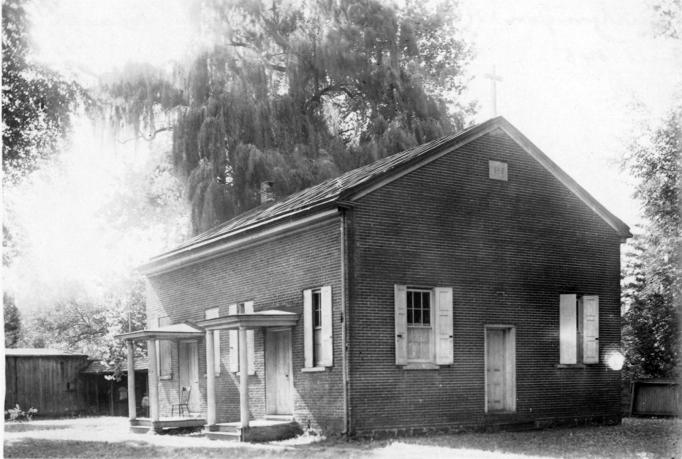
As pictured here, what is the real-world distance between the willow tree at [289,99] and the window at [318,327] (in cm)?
1265

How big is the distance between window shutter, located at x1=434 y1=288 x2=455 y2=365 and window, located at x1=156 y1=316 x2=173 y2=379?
10.7 meters

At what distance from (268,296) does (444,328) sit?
14.6 feet

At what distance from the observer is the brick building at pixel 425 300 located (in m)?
18.2

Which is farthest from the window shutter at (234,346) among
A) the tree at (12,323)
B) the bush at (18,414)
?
the tree at (12,323)

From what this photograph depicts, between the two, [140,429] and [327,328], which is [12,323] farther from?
[327,328]

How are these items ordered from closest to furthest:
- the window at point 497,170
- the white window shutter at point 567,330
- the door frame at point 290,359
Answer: the door frame at point 290,359 → the window at point 497,170 → the white window shutter at point 567,330

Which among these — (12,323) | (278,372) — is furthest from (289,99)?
(12,323)

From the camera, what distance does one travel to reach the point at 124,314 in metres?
46.1

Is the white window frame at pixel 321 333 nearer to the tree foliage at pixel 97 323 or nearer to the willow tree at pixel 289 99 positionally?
the willow tree at pixel 289 99

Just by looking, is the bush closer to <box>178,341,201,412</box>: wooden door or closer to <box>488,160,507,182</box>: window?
<box>178,341,201,412</box>: wooden door

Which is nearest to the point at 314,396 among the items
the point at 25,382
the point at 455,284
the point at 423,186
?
the point at 455,284

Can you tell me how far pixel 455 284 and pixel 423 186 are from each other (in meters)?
2.31

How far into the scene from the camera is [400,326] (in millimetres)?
18391

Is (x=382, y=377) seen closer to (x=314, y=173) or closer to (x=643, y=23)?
(x=643, y=23)
